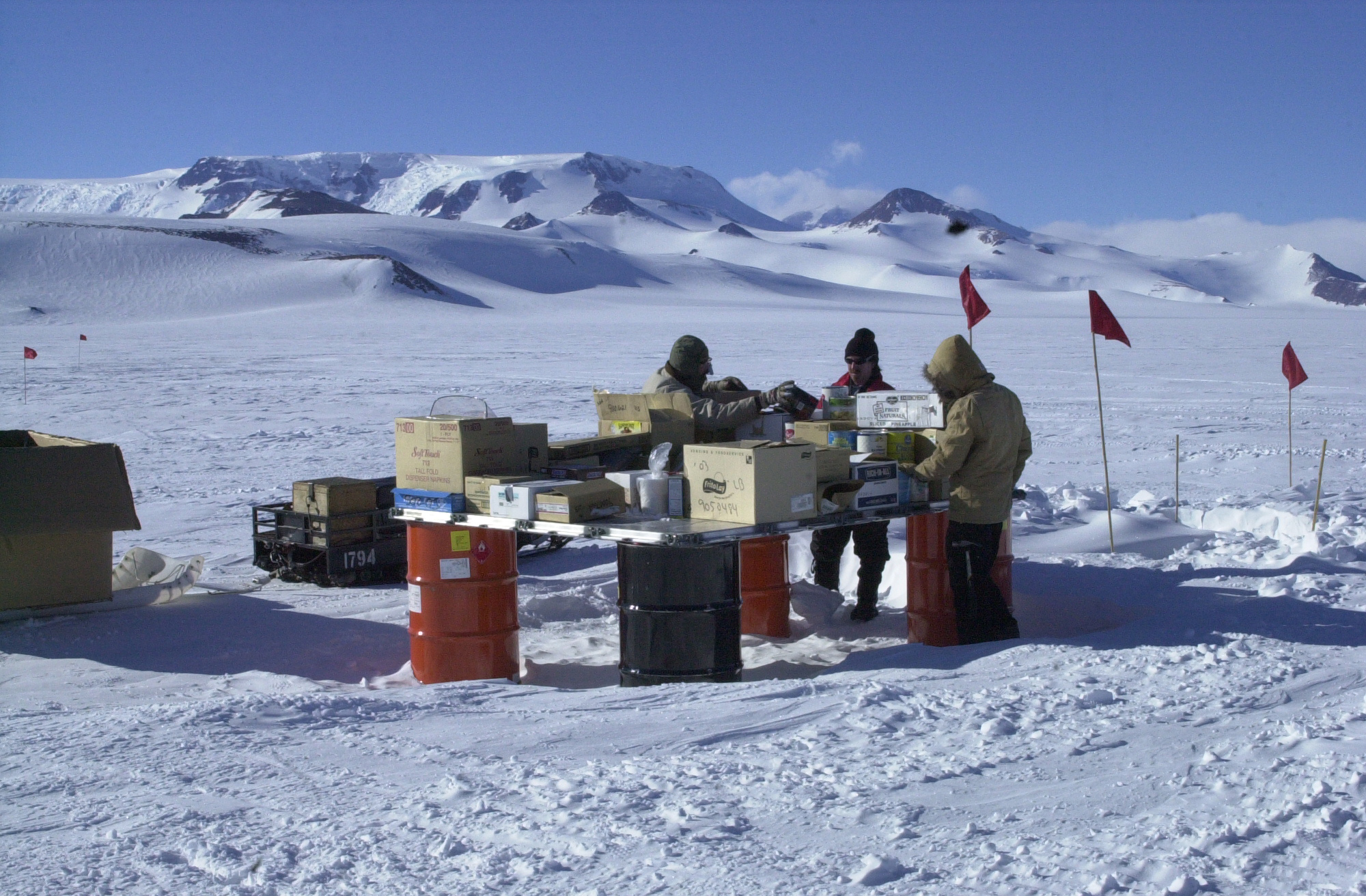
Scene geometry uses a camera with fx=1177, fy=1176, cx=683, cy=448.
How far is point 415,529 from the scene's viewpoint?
5.04m

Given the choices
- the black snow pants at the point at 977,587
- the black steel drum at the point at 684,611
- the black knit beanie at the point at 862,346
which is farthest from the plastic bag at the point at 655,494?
the black knit beanie at the point at 862,346

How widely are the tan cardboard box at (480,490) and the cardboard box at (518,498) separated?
0.06 meters

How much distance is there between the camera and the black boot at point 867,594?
6.08 meters

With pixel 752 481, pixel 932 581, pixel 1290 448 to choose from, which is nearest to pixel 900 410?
pixel 932 581

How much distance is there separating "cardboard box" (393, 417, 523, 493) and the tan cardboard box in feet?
0.21

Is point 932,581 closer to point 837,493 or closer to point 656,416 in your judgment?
point 837,493

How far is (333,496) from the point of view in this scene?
690cm

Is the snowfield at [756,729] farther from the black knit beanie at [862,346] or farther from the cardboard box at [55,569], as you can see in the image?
the black knit beanie at [862,346]

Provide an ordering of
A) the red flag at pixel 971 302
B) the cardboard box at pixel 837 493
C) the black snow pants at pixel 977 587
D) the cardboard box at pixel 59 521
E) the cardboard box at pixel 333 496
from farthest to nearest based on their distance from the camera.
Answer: the red flag at pixel 971 302 → the cardboard box at pixel 333 496 → the cardboard box at pixel 59 521 → the black snow pants at pixel 977 587 → the cardboard box at pixel 837 493

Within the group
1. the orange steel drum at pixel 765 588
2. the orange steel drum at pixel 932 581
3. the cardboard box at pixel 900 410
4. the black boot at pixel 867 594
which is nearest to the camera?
the cardboard box at pixel 900 410

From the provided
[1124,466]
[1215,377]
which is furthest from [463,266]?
[1124,466]

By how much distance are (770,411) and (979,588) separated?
1427 mm

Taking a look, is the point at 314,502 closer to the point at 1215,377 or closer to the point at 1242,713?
the point at 1242,713

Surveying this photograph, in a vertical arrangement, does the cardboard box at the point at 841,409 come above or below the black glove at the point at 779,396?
below
